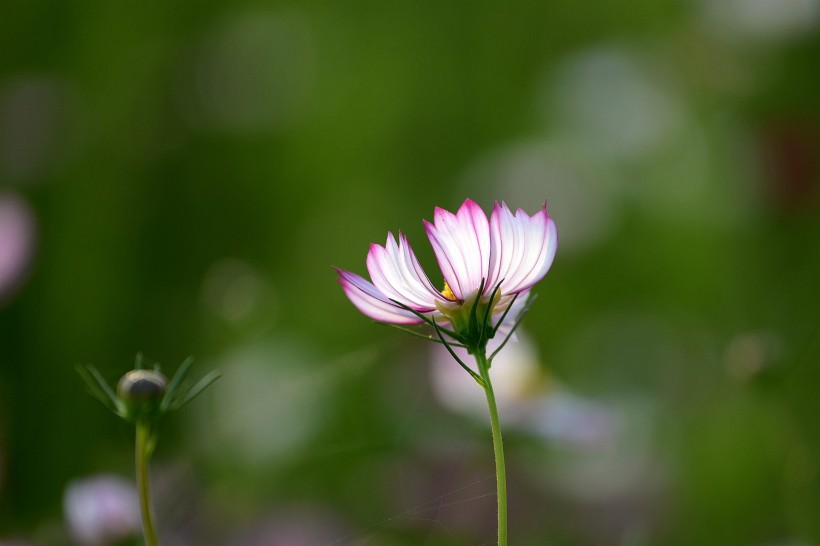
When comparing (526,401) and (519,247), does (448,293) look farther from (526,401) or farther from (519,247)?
(526,401)

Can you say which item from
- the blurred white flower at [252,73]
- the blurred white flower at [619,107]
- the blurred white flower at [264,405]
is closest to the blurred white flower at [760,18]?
the blurred white flower at [619,107]

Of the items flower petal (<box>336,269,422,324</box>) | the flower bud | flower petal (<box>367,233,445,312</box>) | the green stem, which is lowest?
the green stem

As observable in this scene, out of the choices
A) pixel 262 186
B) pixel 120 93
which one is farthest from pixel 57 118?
pixel 262 186

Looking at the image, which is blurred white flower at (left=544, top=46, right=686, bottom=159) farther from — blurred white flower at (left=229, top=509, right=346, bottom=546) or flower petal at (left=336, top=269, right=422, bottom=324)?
flower petal at (left=336, top=269, right=422, bottom=324)

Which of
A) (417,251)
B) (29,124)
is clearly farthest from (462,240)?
(29,124)

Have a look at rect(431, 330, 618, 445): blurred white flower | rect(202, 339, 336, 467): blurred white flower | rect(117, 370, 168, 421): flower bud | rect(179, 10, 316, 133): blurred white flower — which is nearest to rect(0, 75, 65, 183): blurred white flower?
rect(179, 10, 316, 133): blurred white flower

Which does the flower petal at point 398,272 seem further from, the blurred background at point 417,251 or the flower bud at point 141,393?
the blurred background at point 417,251

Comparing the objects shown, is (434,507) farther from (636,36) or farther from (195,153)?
(636,36)

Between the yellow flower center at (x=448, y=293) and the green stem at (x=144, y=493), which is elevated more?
the yellow flower center at (x=448, y=293)
